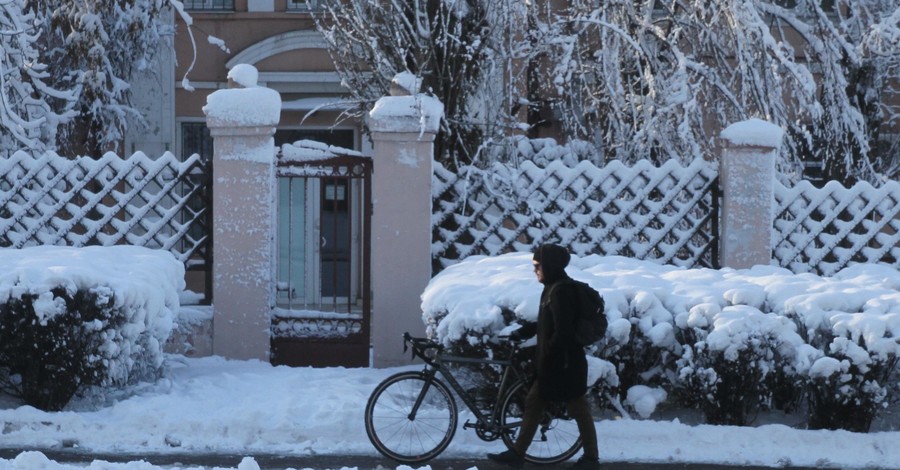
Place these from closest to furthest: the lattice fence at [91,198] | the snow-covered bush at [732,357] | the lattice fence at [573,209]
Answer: the snow-covered bush at [732,357] < the lattice fence at [573,209] < the lattice fence at [91,198]

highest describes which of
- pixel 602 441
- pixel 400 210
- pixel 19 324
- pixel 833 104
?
pixel 833 104

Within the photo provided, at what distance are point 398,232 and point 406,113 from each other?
99 centimetres

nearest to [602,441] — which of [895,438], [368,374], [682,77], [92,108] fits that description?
[895,438]

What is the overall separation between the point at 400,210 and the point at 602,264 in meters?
1.86

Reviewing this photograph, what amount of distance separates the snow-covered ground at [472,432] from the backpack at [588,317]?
0.97m

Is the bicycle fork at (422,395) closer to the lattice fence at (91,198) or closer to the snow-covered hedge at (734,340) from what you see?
the snow-covered hedge at (734,340)

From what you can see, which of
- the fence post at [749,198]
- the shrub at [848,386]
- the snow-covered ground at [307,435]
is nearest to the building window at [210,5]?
the fence post at [749,198]

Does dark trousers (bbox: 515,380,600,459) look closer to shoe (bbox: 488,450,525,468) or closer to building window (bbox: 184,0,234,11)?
shoe (bbox: 488,450,525,468)

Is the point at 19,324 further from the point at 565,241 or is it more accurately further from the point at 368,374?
the point at 565,241

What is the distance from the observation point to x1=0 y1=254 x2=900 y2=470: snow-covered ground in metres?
8.60

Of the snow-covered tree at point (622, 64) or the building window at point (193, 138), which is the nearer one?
the snow-covered tree at point (622, 64)

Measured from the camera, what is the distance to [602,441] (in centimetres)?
875

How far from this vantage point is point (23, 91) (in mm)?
14383

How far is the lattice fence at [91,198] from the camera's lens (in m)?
11.5
